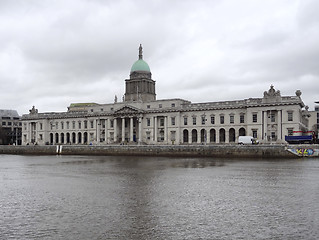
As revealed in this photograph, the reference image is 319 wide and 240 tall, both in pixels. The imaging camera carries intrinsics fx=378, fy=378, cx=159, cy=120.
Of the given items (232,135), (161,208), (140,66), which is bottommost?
(161,208)

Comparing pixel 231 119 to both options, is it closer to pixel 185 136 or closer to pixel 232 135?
pixel 232 135

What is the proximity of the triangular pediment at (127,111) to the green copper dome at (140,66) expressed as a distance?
1638 cm

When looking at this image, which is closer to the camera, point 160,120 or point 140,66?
point 160,120

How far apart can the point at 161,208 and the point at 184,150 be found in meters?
53.8

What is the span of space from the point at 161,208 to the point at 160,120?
274 ft

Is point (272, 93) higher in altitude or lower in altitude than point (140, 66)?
lower

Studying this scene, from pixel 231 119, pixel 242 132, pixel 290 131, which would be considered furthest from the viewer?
pixel 231 119

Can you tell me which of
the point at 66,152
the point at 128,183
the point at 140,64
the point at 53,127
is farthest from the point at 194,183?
the point at 53,127

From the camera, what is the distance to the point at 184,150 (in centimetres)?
7650

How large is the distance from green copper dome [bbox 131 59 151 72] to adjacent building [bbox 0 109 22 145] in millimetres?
64345

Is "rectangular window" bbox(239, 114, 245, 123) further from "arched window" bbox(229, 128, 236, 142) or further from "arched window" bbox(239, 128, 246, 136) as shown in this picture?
"arched window" bbox(229, 128, 236, 142)

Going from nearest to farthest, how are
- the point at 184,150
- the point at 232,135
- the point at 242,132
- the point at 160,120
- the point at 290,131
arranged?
the point at 184,150 → the point at 290,131 → the point at 242,132 → the point at 232,135 → the point at 160,120

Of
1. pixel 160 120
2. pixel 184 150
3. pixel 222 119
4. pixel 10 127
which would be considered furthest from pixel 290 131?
pixel 10 127

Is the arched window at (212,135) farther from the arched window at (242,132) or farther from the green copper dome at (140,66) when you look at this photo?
the green copper dome at (140,66)
